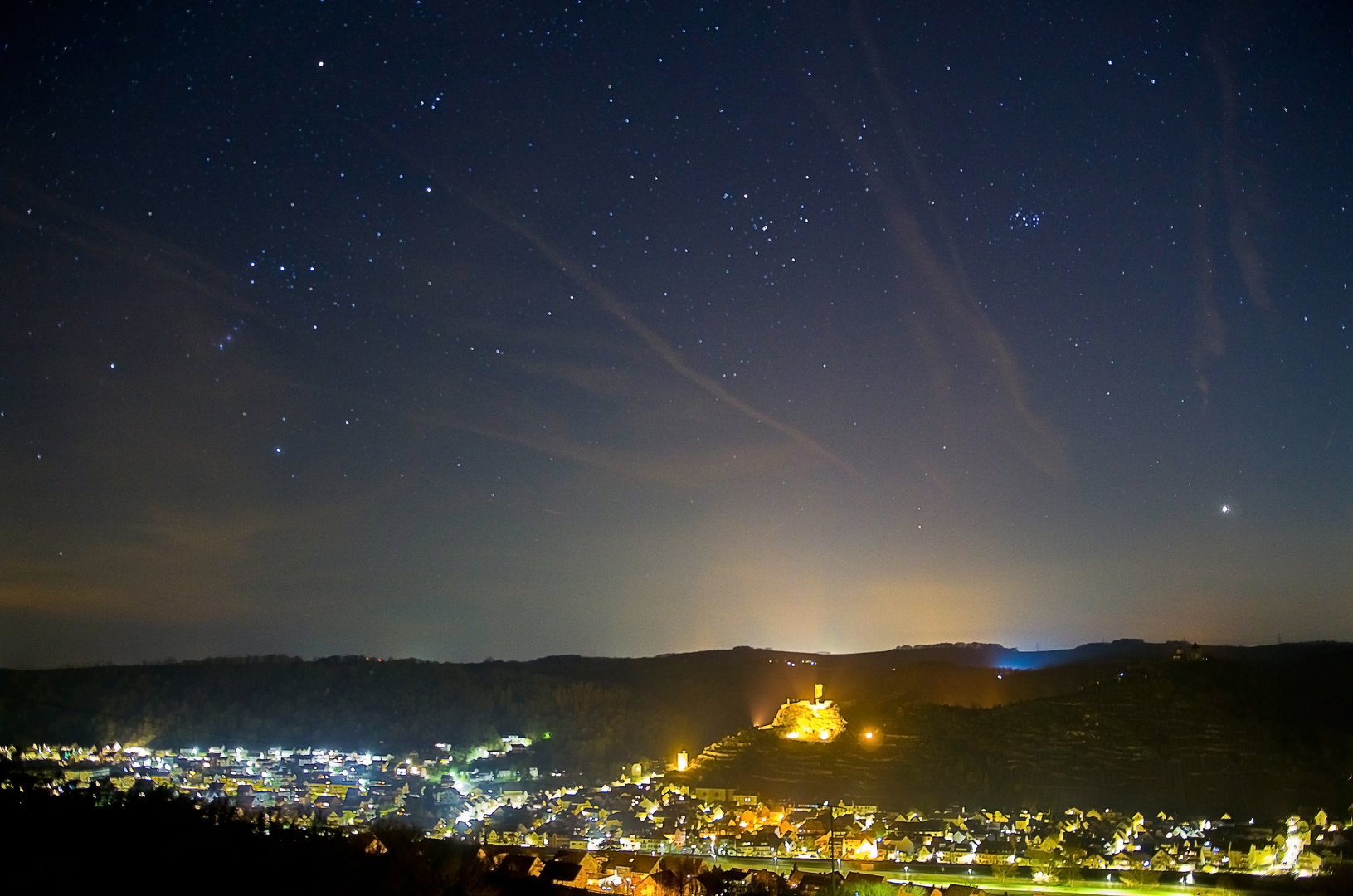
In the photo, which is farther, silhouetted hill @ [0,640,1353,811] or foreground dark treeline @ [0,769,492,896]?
silhouetted hill @ [0,640,1353,811]

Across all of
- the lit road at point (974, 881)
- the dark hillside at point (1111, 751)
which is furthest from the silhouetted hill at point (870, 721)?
the lit road at point (974, 881)

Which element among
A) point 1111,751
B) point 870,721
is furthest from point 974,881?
point 870,721

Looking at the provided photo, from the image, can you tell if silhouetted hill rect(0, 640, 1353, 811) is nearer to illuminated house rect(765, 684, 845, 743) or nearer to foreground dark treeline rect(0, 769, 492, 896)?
illuminated house rect(765, 684, 845, 743)

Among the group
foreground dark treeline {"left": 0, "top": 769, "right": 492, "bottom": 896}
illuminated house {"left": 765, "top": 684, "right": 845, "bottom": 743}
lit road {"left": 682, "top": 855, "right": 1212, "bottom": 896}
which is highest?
foreground dark treeline {"left": 0, "top": 769, "right": 492, "bottom": 896}

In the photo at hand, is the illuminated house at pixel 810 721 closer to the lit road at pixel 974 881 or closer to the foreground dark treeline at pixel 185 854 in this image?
the lit road at pixel 974 881

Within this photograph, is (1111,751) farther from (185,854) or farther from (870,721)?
(185,854)

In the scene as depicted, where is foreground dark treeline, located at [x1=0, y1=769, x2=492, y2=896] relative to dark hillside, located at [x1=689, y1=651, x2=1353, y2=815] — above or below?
above

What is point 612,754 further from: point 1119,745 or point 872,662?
point 872,662

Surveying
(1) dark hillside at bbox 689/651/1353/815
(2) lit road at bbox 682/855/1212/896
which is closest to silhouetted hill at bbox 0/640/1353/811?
(1) dark hillside at bbox 689/651/1353/815
